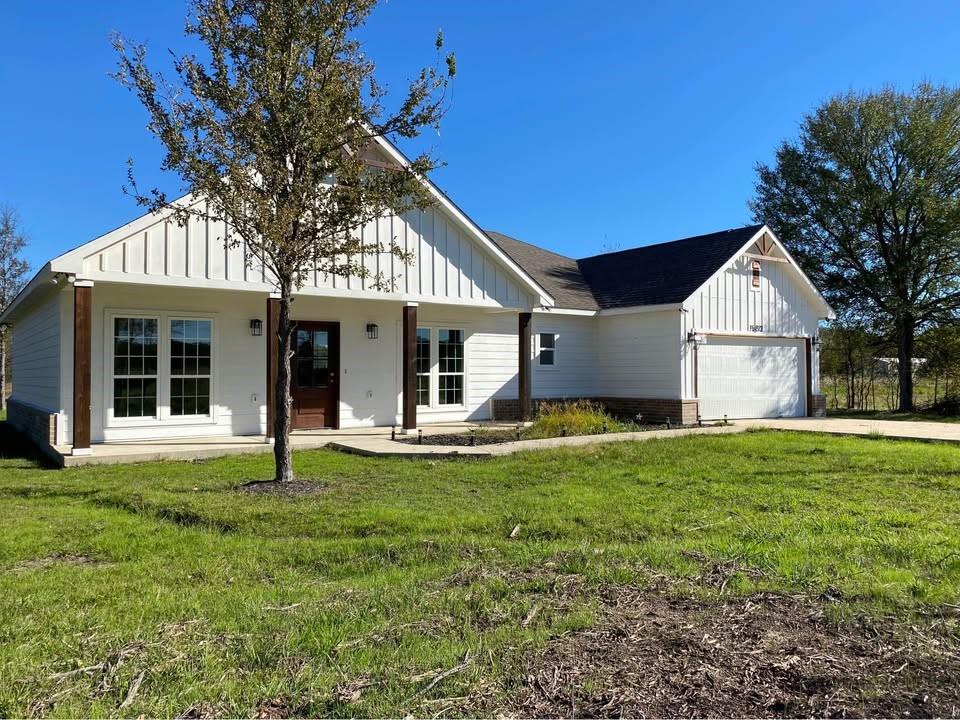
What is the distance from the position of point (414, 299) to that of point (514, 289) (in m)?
2.68

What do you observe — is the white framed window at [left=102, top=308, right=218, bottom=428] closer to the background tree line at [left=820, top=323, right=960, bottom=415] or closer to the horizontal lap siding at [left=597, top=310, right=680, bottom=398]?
the horizontal lap siding at [left=597, top=310, right=680, bottom=398]

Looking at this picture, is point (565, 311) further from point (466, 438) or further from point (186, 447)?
point (186, 447)

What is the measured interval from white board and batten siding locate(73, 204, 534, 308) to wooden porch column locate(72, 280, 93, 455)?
325 millimetres

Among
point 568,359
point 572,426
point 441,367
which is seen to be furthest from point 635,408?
point 441,367

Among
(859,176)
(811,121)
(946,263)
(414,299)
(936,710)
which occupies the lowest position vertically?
(936,710)

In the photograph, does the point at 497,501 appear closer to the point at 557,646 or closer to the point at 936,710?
the point at 557,646

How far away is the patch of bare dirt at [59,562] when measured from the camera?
5.20 metres

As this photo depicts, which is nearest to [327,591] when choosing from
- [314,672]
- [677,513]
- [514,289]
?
[314,672]

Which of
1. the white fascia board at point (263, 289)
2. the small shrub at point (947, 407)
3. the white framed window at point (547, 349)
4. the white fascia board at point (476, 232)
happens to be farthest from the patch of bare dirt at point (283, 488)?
the small shrub at point (947, 407)

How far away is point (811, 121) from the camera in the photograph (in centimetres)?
2470

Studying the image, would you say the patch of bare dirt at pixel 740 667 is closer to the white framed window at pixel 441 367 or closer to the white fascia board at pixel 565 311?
the white framed window at pixel 441 367

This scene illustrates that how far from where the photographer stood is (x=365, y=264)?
1373 centimetres

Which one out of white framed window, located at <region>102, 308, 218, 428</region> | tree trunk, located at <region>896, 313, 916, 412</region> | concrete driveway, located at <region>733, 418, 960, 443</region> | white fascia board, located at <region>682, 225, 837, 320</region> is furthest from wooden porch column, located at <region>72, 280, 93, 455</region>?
tree trunk, located at <region>896, 313, 916, 412</region>

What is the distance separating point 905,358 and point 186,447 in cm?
2164
